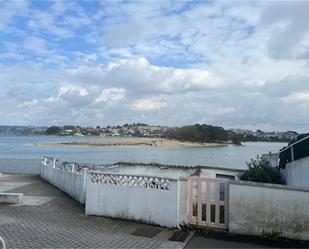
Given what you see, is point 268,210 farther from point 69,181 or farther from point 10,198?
point 69,181

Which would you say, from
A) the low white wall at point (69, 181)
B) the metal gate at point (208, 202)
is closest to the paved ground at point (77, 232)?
the metal gate at point (208, 202)

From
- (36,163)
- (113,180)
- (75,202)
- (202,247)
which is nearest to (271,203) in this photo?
(202,247)

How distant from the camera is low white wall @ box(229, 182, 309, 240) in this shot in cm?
981

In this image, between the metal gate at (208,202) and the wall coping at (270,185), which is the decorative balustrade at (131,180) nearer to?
the metal gate at (208,202)

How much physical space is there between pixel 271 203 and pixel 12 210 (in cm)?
751

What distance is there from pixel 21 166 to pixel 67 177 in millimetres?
10697

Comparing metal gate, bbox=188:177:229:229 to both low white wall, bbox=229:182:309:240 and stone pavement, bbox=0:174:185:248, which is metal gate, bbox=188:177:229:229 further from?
stone pavement, bbox=0:174:185:248

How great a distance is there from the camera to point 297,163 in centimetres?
1345

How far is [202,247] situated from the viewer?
30.7 feet

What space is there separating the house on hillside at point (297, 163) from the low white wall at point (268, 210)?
2280mm

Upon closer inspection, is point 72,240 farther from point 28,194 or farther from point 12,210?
point 28,194

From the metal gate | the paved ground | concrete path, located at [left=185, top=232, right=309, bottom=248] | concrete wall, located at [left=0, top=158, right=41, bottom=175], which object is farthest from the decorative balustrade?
concrete wall, located at [left=0, top=158, right=41, bottom=175]

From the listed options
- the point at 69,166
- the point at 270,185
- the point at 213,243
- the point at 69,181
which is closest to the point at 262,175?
the point at 270,185

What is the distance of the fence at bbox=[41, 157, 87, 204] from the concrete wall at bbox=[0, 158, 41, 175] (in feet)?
8.34
